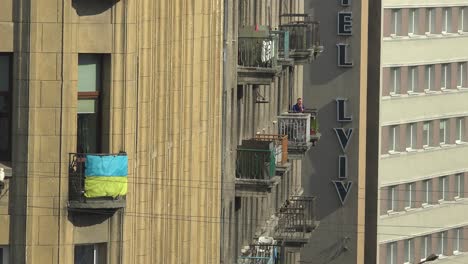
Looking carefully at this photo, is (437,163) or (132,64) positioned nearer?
(132,64)

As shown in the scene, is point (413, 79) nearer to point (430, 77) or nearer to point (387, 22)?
point (430, 77)

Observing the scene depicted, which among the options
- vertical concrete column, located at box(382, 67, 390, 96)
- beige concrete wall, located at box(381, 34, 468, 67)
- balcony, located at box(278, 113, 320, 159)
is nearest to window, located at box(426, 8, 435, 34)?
beige concrete wall, located at box(381, 34, 468, 67)

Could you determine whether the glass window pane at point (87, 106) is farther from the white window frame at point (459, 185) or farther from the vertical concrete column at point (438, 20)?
the white window frame at point (459, 185)

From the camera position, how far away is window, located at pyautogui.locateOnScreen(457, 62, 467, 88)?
321ft

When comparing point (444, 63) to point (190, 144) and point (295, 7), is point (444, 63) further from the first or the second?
point (190, 144)

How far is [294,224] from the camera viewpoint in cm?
6750

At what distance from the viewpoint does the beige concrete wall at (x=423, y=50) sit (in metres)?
91.6

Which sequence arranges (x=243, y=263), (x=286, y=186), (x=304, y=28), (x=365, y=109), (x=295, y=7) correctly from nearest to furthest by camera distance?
(x=243, y=263) → (x=304, y=28) → (x=286, y=186) → (x=295, y=7) → (x=365, y=109)

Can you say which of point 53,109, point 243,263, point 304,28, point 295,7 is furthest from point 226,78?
point 295,7

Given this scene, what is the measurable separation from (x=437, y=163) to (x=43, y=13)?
63.8m

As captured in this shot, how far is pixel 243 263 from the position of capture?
56.8 metres

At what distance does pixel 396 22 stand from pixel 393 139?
5.26 meters

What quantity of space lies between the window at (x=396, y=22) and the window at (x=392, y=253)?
979cm

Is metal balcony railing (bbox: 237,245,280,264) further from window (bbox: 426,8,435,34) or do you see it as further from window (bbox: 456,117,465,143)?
window (bbox: 456,117,465,143)
